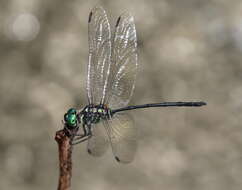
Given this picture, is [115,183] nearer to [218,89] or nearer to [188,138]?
[188,138]

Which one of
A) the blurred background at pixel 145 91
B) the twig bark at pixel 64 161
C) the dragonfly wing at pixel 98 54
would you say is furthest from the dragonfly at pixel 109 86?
the blurred background at pixel 145 91

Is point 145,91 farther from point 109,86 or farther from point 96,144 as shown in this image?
point 96,144

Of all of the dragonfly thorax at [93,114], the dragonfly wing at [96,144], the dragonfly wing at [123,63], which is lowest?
the dragonfly wing at [96,144]

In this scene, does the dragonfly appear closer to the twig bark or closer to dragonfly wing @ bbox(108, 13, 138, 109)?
dragonfly wing @ bbox(108, 13, 138, 109)

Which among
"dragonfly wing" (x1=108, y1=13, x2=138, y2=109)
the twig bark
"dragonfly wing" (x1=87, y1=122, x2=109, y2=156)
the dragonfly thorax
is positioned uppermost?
"dragonfly wing" (x1=108, y1=13, x2=138, y2=109)

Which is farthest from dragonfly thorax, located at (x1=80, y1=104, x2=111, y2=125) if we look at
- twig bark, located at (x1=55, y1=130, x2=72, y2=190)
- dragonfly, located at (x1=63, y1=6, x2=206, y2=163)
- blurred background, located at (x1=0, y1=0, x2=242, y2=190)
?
blurred background, located at (x1=0, y1=0, x2=242, y2=190)

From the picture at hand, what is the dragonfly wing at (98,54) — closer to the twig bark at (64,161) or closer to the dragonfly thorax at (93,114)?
the dragonfly thorax at (93,114)
